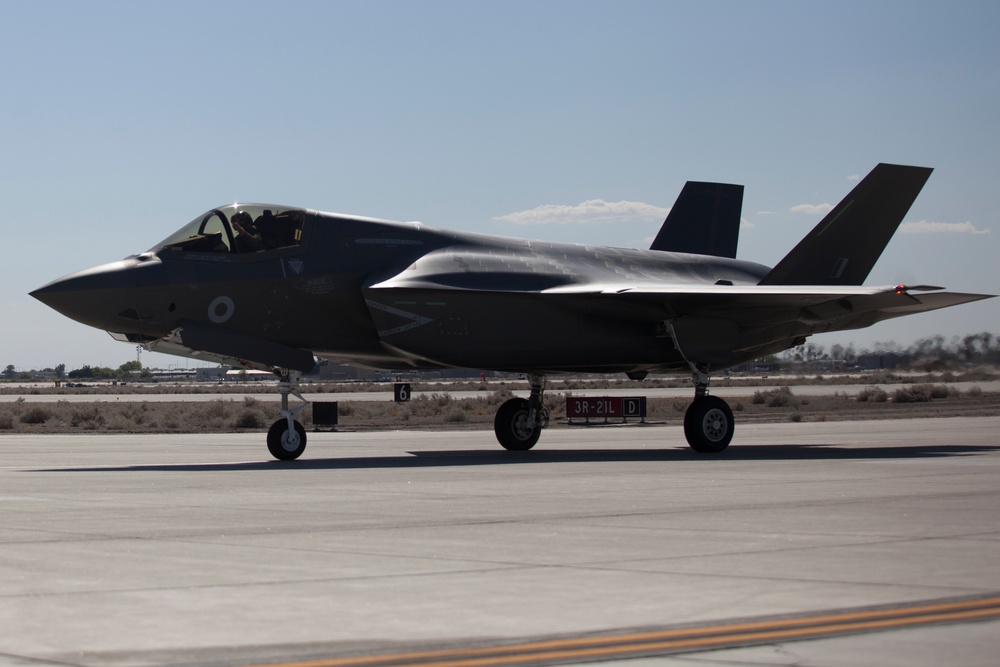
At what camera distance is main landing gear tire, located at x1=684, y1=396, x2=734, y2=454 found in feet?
68.5

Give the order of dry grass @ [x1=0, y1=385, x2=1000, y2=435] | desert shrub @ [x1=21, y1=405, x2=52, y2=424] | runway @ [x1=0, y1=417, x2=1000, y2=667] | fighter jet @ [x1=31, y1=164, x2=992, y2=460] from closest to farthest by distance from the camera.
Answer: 1. runway @ [x1=0, y1=417, x2=1000, y2=667]
2. fighter jet @ [x1=31, y1=164, x2=992, y2=460]
3. dry grass @ [x1=0, y1=385, x2=1000, y2=435]
4. desert shrub @ [x1=21, y1=405, x2=52, y2=424]

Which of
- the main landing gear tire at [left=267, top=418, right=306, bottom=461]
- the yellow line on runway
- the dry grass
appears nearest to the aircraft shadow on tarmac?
the main landing gear tire at [left=267, top=418, right=306, bottom=461]

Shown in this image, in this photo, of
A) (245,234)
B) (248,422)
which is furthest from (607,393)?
(245,234)

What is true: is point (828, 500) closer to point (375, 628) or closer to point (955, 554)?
point (955, 554)

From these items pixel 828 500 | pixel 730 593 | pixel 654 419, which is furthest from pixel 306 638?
pixel 654 419

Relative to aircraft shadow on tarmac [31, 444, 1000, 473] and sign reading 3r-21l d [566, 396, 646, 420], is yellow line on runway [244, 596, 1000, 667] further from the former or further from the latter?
sign reading 3r-21l d [566, 396, 646, 420]

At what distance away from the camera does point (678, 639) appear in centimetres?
567

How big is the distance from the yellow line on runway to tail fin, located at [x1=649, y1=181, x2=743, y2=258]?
21.0 meters

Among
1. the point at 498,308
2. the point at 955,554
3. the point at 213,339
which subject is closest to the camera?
the point at 955,554

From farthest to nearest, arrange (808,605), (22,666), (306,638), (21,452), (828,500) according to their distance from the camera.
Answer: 1. (21,452)
2. (828,500)
3. (808,605)
4. (306,638)
5. (22,666)

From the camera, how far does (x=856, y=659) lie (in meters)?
5.25

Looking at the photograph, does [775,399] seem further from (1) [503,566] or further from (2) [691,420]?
(1) [503,566]

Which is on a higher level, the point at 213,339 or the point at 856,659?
A: the point at 213,339

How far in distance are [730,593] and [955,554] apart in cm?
229
